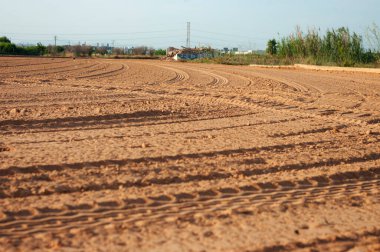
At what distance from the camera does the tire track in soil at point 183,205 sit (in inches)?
192

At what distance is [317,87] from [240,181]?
506 inches

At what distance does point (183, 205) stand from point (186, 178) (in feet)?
2.99

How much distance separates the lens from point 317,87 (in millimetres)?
18406

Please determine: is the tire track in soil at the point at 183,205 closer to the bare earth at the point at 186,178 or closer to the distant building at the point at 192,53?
the bare earth at the point at 186,178

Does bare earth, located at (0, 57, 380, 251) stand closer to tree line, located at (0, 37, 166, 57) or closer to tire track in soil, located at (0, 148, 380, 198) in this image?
tire track in soil, located at (0, 148, 380, 198)

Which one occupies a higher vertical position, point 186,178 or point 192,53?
point 192,53

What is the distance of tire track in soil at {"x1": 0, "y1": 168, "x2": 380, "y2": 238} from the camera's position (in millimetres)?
4867

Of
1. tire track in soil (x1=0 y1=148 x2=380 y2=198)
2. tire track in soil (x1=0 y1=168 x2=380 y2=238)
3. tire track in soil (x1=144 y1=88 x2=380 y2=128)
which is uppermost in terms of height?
tire track in soil (x1=144 y1=88 x2=380 y2=128)

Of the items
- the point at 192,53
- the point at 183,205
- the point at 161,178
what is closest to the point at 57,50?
the point at 192,53

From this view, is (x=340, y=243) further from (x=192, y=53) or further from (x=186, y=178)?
(x=192, y=53)

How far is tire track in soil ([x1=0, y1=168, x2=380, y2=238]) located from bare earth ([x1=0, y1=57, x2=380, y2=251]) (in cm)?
1

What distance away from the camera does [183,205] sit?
17.7ft

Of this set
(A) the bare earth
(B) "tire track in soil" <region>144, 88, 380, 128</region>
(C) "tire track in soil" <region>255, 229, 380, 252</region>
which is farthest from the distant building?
(C) "tire track in soil" <region>255, 229, 380, 252</region>

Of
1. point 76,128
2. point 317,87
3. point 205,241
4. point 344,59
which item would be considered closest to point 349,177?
point 205,241
